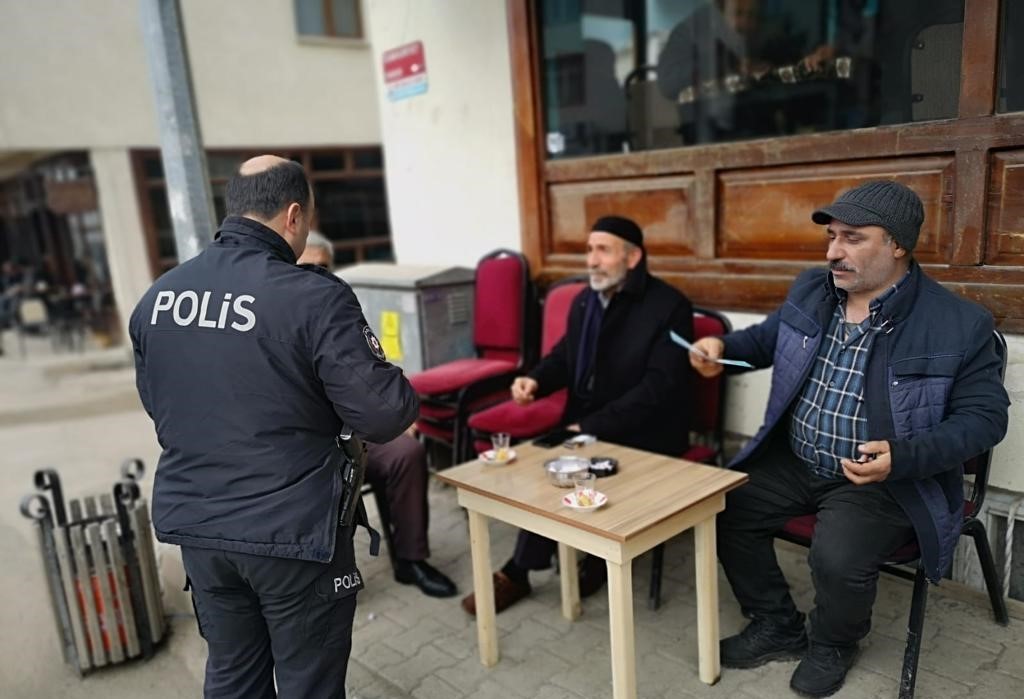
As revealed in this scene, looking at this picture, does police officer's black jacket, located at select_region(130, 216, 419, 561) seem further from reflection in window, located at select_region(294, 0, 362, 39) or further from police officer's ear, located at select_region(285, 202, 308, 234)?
reflection in window, located at select_region(294, 0, 362, 39)

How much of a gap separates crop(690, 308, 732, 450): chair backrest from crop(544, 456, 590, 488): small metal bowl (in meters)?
0.89

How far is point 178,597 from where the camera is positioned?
3.19 m

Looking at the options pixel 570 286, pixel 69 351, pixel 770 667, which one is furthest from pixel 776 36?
pixel 69 351

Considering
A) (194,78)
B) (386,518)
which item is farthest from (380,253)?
(386,518)

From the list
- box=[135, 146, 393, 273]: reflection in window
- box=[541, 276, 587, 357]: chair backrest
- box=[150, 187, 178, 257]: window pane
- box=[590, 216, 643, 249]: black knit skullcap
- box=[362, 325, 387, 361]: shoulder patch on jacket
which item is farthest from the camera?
box=[135, 146, 393, 273]: reflection in window

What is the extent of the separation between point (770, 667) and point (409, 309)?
2571 mm

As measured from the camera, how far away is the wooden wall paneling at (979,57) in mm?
2412

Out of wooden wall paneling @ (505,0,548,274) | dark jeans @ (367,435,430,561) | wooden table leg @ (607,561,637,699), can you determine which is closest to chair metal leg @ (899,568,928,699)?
wooden table leg @ (607,561,637,699)

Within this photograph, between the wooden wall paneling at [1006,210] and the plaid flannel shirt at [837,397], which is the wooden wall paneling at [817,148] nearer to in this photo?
the wooden wall paneling at [1006,210]

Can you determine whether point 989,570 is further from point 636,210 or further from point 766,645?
point 636,210

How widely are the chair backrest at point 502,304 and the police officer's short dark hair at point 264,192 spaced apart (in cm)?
225

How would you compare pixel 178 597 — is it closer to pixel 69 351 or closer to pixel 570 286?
pixel 570 286

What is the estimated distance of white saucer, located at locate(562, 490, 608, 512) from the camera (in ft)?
6.79

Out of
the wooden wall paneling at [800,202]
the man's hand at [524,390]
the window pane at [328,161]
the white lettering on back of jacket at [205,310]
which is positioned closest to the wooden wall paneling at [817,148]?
the wooden wall paneling at [800,202]
